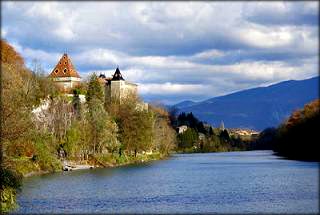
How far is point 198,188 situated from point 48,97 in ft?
129

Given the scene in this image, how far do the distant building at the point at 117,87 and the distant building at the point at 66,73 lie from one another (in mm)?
6666

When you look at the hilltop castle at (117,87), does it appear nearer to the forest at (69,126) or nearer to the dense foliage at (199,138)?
the forest at (69,126)

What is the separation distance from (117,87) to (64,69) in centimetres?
1504

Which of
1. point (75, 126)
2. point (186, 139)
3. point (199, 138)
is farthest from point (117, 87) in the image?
point (199, 138)

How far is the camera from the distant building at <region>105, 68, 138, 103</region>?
10773 centimetres

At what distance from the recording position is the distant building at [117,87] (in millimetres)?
107731

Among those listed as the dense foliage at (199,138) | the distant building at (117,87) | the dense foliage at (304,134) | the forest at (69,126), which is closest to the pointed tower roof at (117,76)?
the distant building at (117,87)

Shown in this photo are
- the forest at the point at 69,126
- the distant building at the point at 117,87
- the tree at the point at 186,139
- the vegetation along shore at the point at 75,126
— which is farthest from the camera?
the tree at the point at 186,139

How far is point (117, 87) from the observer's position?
387 feet

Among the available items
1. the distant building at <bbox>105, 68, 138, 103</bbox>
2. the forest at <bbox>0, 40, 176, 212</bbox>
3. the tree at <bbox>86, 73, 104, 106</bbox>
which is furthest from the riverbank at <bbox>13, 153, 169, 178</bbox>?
the distant building at <bbox>105, 68, 138, 103</bbox>

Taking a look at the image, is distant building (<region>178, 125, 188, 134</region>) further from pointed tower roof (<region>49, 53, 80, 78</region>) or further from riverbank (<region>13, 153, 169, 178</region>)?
riverbank (<region>13, 153, 169, 178</region>)

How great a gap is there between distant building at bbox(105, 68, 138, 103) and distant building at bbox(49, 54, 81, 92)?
667 centimetres

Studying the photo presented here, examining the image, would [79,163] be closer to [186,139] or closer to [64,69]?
[64,69]

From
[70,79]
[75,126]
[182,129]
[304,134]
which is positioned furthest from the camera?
[182,129]
